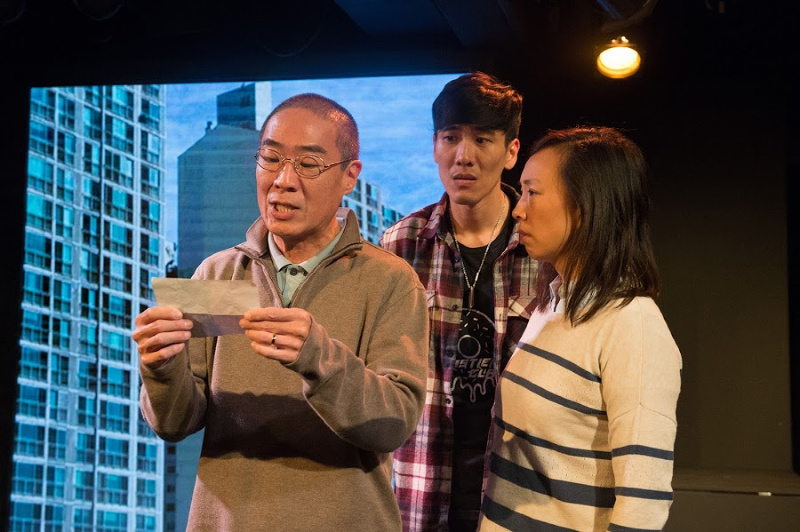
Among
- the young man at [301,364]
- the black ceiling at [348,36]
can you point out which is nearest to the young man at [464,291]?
the young man at [301,364]

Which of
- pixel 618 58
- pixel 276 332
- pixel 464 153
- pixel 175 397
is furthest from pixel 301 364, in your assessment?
pixel 618 58

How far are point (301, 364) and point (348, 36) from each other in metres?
3.38

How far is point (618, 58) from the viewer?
14.1ft

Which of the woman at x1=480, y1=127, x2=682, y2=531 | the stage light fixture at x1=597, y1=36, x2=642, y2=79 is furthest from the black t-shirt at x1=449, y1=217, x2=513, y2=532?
the stage light fixture at x1=597, y1=36, x2=642, y2=79

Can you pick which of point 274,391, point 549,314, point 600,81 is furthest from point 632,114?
point 274,391

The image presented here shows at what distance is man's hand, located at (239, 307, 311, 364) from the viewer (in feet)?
5.05

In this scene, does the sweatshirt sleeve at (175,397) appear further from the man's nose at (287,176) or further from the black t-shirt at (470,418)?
the black t-shirt at (470,418)

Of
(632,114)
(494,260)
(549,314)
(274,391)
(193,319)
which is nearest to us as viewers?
(193,319)

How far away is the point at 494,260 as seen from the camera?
278cm

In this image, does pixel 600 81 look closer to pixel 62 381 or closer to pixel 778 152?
pixel 778 152

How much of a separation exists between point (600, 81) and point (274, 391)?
315 centimetres

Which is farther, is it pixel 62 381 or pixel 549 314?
pixel 62 381

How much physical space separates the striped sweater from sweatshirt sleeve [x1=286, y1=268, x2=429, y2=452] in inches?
9.6

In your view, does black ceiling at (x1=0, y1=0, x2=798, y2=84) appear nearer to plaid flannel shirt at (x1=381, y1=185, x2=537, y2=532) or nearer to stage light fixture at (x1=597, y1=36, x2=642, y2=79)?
stage light fixture at (x1=597, y1=36, x2=642, y2=79)
